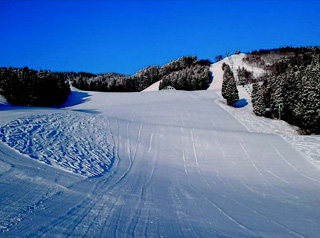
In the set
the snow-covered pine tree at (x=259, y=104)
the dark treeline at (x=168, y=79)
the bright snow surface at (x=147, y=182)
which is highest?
the dark treeline at (x=168, y=79)

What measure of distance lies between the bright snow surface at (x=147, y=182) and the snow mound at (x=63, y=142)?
74 millimetres

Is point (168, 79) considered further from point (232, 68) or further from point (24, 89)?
point (24, 89)

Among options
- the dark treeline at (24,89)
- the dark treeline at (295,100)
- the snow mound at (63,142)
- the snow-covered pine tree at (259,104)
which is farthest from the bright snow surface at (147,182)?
the dark treeline at (24,89)

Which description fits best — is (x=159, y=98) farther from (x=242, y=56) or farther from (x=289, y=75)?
(x=242, y=56)

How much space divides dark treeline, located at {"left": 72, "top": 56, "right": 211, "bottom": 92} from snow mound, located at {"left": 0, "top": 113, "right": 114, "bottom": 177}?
257 feet

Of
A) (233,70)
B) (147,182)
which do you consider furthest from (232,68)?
(147,182)

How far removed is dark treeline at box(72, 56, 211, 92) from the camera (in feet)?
317

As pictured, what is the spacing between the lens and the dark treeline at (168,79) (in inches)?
3809

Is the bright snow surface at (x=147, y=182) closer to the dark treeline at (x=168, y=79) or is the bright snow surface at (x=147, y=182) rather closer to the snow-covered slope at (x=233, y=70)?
the dark treeline at (x=168, y=79)

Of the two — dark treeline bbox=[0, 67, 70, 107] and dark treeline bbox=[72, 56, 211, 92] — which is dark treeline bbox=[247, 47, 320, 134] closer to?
dark treeline bbox=[0, 67, 70, 107]

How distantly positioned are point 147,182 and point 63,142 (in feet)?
24.3

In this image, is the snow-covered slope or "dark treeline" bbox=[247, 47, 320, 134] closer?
"dark treeline" bbox=[247, 47, 320, 134]

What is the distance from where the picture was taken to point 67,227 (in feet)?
16.7

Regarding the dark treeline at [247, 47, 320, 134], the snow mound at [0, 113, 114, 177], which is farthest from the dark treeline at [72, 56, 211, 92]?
the snow mound at [0, 113, 114, 177]
